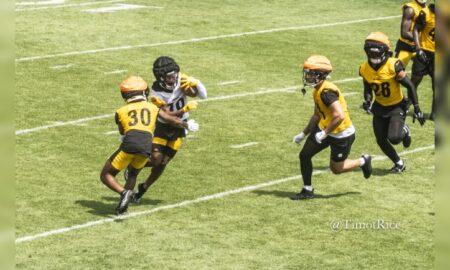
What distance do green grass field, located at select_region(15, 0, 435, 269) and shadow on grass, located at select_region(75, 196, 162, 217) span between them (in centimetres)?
4

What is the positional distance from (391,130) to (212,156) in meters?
2.96

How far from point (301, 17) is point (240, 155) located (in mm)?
11869

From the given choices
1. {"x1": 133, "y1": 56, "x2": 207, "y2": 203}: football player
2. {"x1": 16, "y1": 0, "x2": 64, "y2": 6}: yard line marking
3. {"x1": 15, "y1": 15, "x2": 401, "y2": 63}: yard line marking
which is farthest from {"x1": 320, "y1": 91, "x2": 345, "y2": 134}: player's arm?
{"x1": 16, "y1": 0, "x2": 64, "y2": 6}: yard line marking

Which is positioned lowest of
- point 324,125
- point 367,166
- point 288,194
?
point 288,194

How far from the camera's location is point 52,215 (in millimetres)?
9492

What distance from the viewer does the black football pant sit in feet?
36.8

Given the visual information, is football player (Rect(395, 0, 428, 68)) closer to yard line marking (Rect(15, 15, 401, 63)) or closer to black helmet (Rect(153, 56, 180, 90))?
yard line marking (Rect(15, 15, 401, 63))

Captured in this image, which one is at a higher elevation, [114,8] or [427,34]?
[427,34]

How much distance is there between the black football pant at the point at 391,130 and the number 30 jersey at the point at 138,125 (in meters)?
3.65

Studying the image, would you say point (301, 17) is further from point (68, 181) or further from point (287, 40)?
point (68, 181)

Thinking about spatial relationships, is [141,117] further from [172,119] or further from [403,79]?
[403,79]

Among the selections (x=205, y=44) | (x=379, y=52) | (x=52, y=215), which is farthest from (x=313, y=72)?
(x=205, y=44)

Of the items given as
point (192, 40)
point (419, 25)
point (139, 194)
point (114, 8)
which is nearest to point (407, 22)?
point (419, 25)

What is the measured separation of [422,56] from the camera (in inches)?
590
